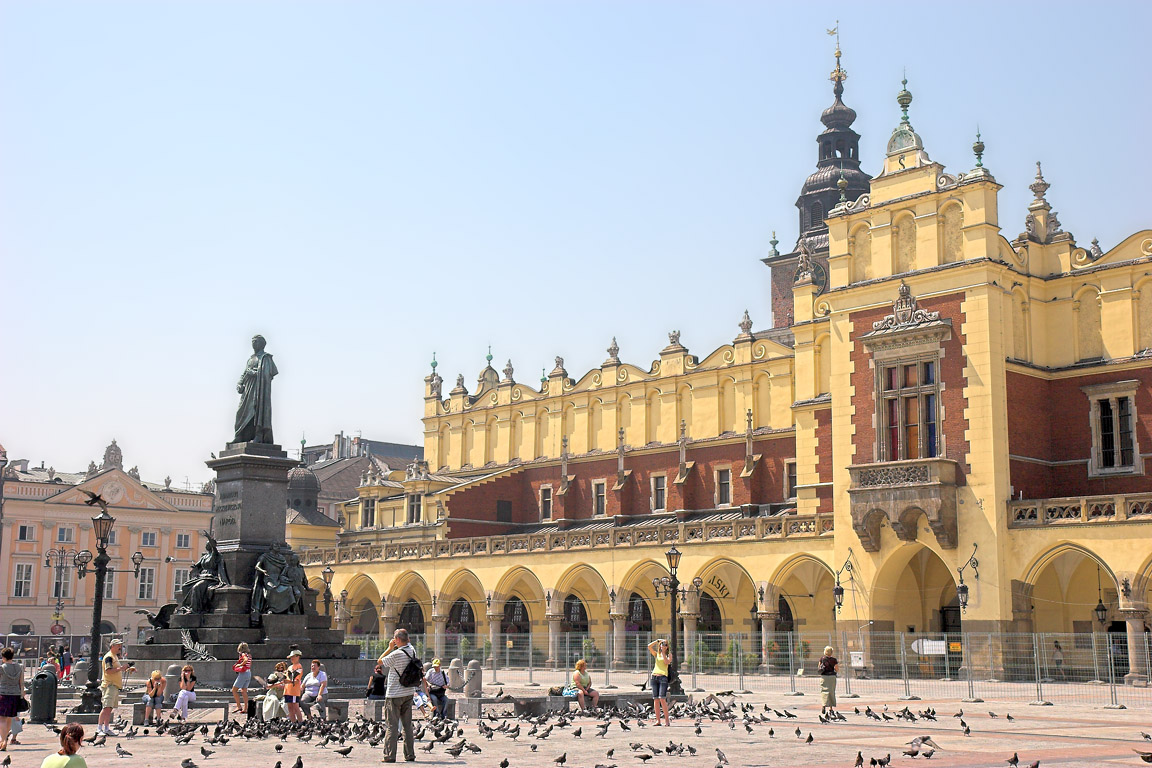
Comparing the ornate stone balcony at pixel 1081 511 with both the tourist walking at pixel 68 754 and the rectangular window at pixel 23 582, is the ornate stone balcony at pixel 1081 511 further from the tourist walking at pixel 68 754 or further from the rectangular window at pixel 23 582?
the rectangular window at pixel 23 582

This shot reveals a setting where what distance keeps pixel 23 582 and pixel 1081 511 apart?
61212 mm

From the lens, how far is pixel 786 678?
41406mm

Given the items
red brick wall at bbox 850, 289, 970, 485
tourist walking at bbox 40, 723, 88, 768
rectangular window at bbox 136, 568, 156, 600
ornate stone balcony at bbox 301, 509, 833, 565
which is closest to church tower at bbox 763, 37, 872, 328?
ornate stone balcony at bbox 301, 509, 833, 565

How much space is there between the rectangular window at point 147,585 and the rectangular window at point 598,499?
34.5 meters

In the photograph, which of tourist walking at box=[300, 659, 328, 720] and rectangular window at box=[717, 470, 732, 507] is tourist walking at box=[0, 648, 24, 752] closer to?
tourist walking at box=[300, 659, 328, 720]

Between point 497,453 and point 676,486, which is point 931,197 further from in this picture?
point 497,453

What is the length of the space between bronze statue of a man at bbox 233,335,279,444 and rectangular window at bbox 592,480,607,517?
3326 centimetres

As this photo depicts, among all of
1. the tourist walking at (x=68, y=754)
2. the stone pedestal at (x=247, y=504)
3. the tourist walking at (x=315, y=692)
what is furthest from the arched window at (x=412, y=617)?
the tourist walking at (x=68, y=754)

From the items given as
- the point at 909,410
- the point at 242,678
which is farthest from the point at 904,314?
the point at 242,678

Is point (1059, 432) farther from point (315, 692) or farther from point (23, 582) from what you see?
point (23, 582)

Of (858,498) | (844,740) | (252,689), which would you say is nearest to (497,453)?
(858,498)

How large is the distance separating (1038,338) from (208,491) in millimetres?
63009

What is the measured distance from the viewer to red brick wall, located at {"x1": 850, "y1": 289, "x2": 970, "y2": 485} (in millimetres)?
41812

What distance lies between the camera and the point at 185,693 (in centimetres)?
2219
